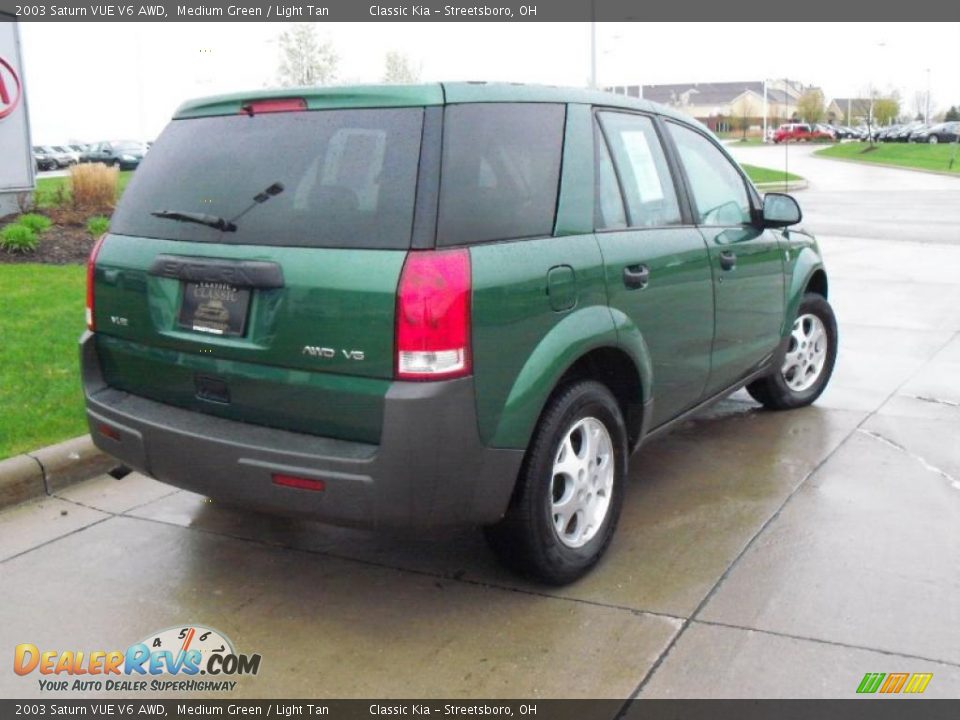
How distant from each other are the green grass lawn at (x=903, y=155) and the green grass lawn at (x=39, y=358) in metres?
40.7

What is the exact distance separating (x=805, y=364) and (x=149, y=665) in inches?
174

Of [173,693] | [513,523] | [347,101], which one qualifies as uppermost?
[347,101]

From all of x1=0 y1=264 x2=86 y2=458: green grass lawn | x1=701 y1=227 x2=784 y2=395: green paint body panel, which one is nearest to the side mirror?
x1=701 y1=227 x2=784 y2=395: green paint body panel

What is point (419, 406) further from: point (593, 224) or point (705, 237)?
point (705, 237)

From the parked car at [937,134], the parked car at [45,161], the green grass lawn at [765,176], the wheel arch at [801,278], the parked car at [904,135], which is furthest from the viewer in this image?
the parked car at [904,135]

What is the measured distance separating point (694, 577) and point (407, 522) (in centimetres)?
129

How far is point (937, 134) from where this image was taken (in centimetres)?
7156

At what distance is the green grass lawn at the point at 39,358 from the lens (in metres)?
5.31

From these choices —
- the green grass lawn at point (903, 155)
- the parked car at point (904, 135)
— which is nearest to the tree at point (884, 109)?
the parked car at point (904, 135)

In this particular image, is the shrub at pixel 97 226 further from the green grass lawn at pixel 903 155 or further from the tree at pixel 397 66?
the green grass lawn at pixel 903 155

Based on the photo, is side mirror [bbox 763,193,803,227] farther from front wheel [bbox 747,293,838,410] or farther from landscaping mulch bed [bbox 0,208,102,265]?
landscaping mulch bed [bbox 0,208,102,265]

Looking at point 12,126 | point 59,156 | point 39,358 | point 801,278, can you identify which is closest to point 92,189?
point 12,126

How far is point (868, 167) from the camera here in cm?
4684

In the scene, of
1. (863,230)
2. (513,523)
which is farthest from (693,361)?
(863,230)
